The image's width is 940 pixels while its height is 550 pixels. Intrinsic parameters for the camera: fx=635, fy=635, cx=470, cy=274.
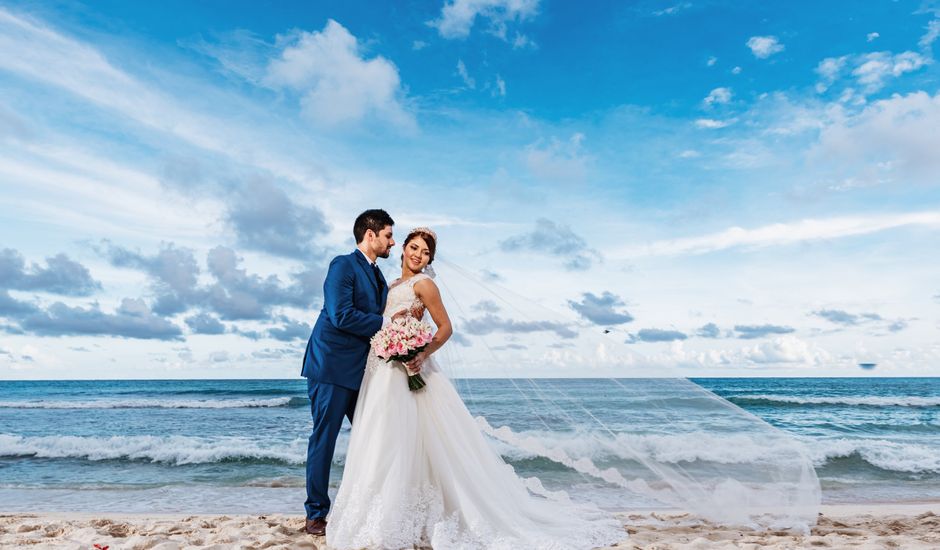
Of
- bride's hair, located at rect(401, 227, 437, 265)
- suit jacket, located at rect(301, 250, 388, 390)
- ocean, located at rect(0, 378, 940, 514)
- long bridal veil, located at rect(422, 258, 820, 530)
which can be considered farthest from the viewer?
ocean, located at rect(0, 378, 940, 514)

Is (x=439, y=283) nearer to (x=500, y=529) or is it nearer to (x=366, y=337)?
(x=366, y=337)

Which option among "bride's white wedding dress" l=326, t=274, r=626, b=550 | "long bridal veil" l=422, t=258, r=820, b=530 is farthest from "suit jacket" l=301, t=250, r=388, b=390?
"long bridal veil" l=422, t=258, r=820, b=530

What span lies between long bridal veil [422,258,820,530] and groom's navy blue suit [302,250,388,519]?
2.28ft

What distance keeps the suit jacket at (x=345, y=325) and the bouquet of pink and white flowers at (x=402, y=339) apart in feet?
0.41

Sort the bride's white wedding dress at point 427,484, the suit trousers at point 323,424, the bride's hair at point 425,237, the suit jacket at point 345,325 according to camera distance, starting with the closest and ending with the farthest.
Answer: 1. the bride's white wedding dress at point 427,484
2. the suit jacket at point 345,325
3. the suit trousers at point 323,424
4. the bride's hair at point 425,237

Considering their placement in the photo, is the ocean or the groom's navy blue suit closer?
the groom's navy blue suit

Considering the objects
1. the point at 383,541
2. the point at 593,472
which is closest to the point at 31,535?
the point at 383,541

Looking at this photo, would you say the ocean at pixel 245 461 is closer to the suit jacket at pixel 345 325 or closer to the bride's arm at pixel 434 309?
the bride's arm at pixel 434 309

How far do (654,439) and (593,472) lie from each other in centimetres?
49

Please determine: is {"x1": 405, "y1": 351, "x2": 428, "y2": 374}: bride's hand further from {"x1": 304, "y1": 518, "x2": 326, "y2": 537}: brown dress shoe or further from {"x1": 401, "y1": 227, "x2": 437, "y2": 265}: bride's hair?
{"x1": 304, "y1": 518, "x2": 326, "y2": 537}: brown dress shoe

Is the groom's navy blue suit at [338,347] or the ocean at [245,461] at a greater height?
the groom's navy blue suit at [338,347]

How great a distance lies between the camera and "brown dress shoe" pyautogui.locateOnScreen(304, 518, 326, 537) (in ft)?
13.7

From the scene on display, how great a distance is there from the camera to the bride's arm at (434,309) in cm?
396

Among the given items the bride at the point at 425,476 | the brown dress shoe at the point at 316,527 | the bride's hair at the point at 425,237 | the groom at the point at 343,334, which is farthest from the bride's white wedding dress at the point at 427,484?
the brown dress shoe at the point at 316,527
